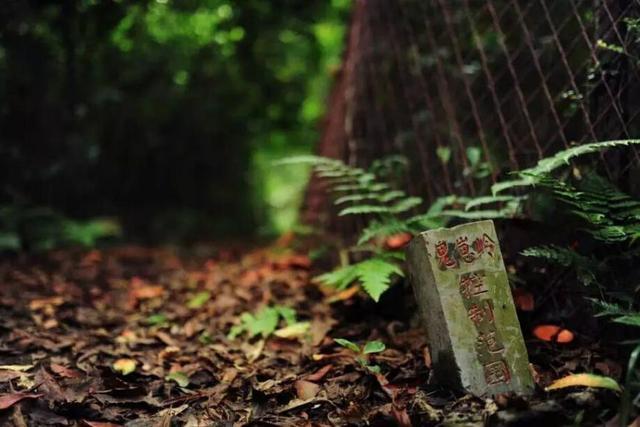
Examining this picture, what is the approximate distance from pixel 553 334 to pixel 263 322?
1431 mm

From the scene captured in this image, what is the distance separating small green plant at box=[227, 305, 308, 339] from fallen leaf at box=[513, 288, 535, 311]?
107 cm

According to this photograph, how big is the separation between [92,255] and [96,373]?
2.23 meters

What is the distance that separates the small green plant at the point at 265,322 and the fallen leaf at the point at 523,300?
3.50 feet

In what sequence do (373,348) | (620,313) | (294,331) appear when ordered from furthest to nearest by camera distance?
(294,331) < (373,348) < (620,313)

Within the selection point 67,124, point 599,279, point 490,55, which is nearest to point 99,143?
point 67,124

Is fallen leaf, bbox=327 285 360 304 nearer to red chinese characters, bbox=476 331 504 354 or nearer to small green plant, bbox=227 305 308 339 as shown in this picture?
small green plant, bbox=227 305 308 339

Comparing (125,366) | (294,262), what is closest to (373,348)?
(125,366)

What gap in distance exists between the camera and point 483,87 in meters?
3.31

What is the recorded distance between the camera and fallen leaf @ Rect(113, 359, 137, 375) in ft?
7.84

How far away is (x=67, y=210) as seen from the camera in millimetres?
5062

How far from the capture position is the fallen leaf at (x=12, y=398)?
194 centimetres

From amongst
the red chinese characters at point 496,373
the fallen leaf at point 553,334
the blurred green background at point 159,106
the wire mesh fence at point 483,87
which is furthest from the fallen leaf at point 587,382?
the blurred green background at point 159,106

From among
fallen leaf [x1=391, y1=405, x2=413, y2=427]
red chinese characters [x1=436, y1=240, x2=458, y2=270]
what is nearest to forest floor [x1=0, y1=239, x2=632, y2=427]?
fallen leaf [x1=391, y1=405, x2=413, y2=427]

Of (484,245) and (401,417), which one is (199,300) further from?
(484,245)
